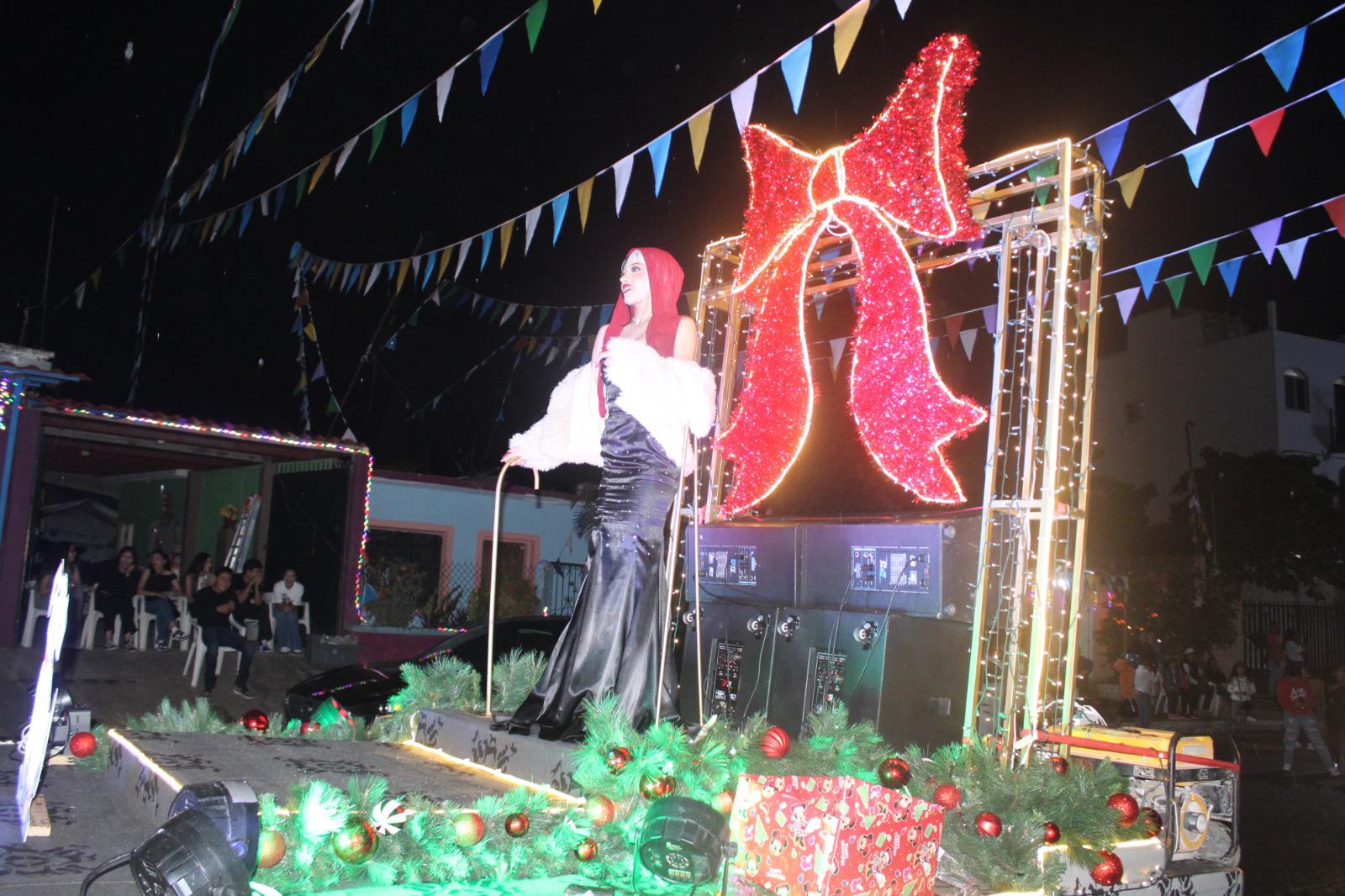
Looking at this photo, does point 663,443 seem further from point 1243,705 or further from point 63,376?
point 1243,705

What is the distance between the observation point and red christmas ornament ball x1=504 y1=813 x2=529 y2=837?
300 cm

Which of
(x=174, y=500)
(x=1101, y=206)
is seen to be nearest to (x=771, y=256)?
(x=1101, y=206)

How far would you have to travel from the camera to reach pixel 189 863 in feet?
7.43

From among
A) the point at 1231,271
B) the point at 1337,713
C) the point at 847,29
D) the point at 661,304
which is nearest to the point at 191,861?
the point at 661,304

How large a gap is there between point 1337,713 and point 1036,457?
1174cm

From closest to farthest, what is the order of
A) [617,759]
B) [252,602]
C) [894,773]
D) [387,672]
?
[617,759] < [894,773] < [387,672] < [252,602]

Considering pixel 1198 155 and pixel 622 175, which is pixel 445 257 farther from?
pixel 1198 155

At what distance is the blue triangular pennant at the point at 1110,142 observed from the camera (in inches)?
231

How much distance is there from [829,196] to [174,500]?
713 inches

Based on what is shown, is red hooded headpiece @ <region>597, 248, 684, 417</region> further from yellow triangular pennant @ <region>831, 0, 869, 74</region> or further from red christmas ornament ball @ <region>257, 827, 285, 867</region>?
red christmas ornament ball @ <region>257, 827, 285, 867</region>

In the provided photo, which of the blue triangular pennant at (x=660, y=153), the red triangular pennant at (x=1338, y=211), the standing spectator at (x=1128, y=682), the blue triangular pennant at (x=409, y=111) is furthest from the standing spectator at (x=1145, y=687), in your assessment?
the blue triangular pennant at (x=409, y=111)

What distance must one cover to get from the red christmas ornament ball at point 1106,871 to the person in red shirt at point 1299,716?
34.4ft

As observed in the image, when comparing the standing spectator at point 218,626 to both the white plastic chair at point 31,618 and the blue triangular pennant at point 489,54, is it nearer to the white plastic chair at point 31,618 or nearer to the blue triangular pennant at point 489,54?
the white plastic chair at point 31,618

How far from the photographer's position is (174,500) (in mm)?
19719
